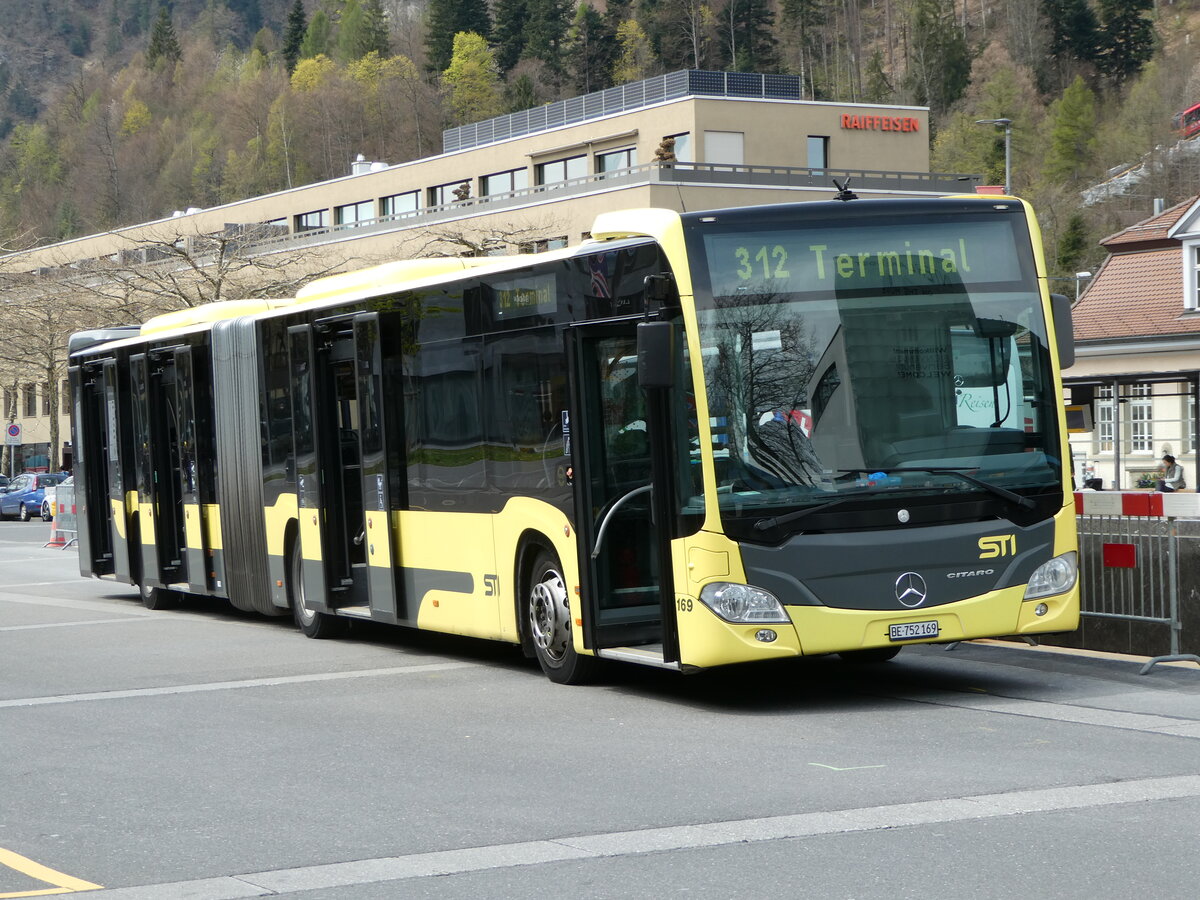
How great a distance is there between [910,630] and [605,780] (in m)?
2.84

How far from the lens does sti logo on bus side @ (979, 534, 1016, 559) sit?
1068 centimetres

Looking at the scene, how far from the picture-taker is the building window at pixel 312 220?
79562 mm

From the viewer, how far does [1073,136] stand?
111438 millimetres

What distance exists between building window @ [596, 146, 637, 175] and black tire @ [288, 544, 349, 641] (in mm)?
48873

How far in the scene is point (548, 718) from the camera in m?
10.6

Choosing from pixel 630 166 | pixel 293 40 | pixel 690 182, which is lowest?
pixel 690 182

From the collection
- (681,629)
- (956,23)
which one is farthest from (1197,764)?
(956,23)

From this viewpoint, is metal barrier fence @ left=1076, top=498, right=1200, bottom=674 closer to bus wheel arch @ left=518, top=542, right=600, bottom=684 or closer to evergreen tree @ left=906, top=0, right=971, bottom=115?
bus wheel arch @ left=518, top=542, right=600, bottom=684

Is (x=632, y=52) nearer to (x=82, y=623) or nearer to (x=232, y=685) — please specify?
(x=82, y=623)

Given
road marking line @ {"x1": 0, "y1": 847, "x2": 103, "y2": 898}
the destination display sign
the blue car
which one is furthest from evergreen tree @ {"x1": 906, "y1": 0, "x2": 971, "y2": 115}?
road marking line @ {"x1": 0, "y1": 847, "x2": 103, "y2": 898}

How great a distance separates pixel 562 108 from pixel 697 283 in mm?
58734

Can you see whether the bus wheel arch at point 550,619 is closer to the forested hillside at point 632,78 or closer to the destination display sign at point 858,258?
the destination display sign at point 858,258

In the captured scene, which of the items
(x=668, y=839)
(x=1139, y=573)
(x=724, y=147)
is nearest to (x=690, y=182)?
(x=724, y=147)

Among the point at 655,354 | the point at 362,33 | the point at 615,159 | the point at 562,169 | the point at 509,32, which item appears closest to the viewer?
the point at 655,354
